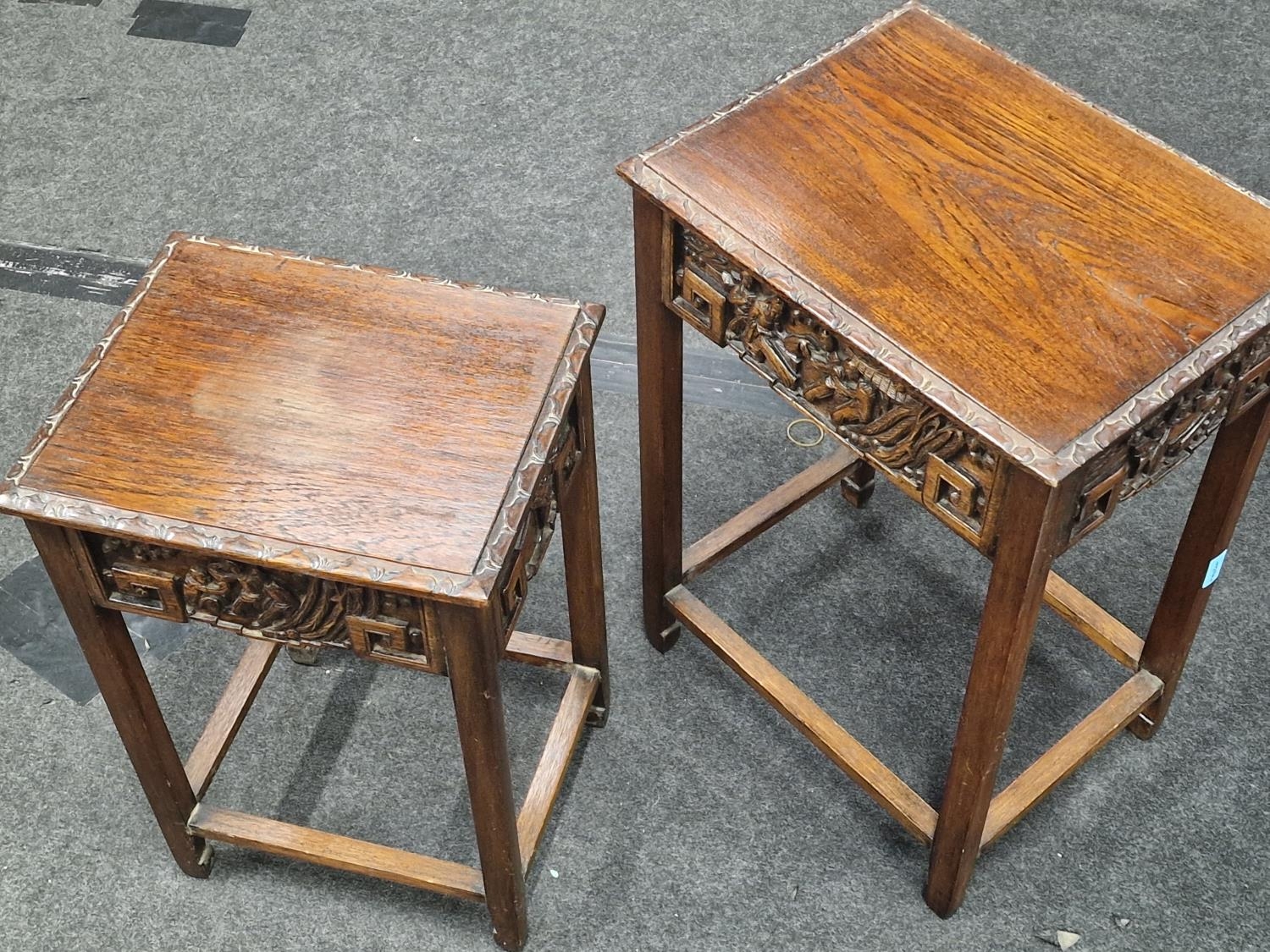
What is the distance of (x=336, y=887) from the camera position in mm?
1709

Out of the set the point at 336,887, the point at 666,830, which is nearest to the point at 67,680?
the point at 336,887

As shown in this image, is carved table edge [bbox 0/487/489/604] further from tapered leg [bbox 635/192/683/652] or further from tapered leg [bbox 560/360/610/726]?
tapered leg [bbox 635/192/683/652]

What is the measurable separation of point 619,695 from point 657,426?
374 millimetres

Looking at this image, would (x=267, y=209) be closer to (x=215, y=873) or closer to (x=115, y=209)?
(x=115, y=209)

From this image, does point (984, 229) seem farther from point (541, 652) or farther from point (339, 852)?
point (339, 852)

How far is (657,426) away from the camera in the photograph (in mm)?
1663

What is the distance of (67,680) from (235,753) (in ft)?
0.74

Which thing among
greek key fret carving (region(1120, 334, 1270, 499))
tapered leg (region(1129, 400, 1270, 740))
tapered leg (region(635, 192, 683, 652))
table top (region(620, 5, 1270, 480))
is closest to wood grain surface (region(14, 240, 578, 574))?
tapered leg (region(635, 192, 683, 652))

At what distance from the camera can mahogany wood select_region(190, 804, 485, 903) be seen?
160 cm

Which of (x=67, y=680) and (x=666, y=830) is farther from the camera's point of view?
(x=67, y=680)

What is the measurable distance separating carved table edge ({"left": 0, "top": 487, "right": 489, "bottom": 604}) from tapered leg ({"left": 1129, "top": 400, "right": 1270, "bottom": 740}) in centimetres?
74

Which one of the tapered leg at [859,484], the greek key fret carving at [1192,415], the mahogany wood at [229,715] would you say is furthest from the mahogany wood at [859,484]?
the mahogany wood at [229,715]

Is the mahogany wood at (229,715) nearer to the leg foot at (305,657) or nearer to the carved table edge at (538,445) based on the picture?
the leg foot at (305,657)

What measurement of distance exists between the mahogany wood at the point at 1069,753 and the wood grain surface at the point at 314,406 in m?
0.67
